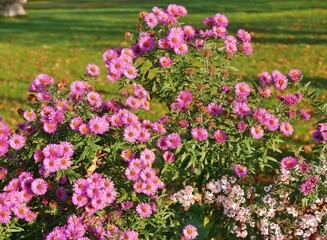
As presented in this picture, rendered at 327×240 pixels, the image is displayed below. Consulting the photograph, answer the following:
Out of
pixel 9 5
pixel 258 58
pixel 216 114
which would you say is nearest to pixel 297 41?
pixel 258 58

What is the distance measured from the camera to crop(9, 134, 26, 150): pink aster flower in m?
3.07

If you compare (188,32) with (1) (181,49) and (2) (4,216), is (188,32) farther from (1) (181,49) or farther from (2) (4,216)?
(2) (4,216)

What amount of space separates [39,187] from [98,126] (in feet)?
1.52

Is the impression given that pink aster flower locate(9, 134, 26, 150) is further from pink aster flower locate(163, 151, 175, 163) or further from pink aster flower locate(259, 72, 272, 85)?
pink aster flower locate(259, 72, 272, 85)

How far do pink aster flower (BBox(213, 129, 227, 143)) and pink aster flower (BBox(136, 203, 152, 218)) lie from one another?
56 centimetres

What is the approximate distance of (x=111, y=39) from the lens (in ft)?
53.1

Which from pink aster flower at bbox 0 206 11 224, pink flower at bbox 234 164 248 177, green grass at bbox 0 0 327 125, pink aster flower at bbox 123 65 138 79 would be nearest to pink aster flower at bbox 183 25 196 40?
pink aster flower at bbox 123 65 138 79

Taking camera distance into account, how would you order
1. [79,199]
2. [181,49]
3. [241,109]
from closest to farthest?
[79,199]
[241,109]
[181,49]

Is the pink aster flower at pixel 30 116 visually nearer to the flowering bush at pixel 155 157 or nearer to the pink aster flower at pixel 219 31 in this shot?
the flowering bush at pixel 155 157

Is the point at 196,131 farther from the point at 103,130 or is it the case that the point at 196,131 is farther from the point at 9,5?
the point at 9,5

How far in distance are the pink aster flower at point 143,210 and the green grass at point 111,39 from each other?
495cm

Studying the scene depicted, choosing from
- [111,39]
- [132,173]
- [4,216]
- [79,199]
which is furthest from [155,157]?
[111,39]

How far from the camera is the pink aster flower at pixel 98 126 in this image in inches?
116

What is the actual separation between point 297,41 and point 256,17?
590cm
